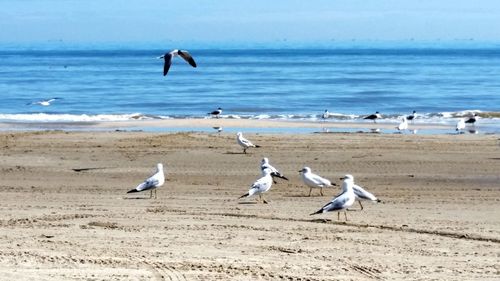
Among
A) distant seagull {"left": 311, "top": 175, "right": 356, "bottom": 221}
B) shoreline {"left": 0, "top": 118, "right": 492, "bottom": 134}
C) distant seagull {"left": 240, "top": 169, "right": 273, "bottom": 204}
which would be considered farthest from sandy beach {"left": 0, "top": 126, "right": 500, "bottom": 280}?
shoreline {"left": 0, "top": 118, "right": 492, "bottom": 134}

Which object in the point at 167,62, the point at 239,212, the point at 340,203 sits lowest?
the point at 239,212

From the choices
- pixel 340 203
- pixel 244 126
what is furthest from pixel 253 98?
pixel 340 203

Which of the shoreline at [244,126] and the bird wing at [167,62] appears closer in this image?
the bird wing at [167,62]

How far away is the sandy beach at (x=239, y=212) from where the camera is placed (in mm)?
8906

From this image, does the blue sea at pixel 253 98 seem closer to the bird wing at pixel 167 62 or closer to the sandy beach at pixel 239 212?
the sandy beach at pixel 239 212

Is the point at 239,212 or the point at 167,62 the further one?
the point at 167,62

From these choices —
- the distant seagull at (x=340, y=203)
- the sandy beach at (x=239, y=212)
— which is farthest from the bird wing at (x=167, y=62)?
the distant seagull at (x=340, y=203)

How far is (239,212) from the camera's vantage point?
12.9 m

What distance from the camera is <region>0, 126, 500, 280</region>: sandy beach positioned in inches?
351

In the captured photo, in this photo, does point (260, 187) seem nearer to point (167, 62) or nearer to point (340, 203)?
point (340, 203)

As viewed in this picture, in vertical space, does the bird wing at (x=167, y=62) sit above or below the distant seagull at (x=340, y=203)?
above

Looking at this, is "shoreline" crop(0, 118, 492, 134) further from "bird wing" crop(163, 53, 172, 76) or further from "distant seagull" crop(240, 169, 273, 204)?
"distant seagull" crop(240, 169, 273, 204)

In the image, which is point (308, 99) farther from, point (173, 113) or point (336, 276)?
point (336, 276)

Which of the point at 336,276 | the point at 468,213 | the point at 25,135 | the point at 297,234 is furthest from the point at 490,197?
the point at 25,135
